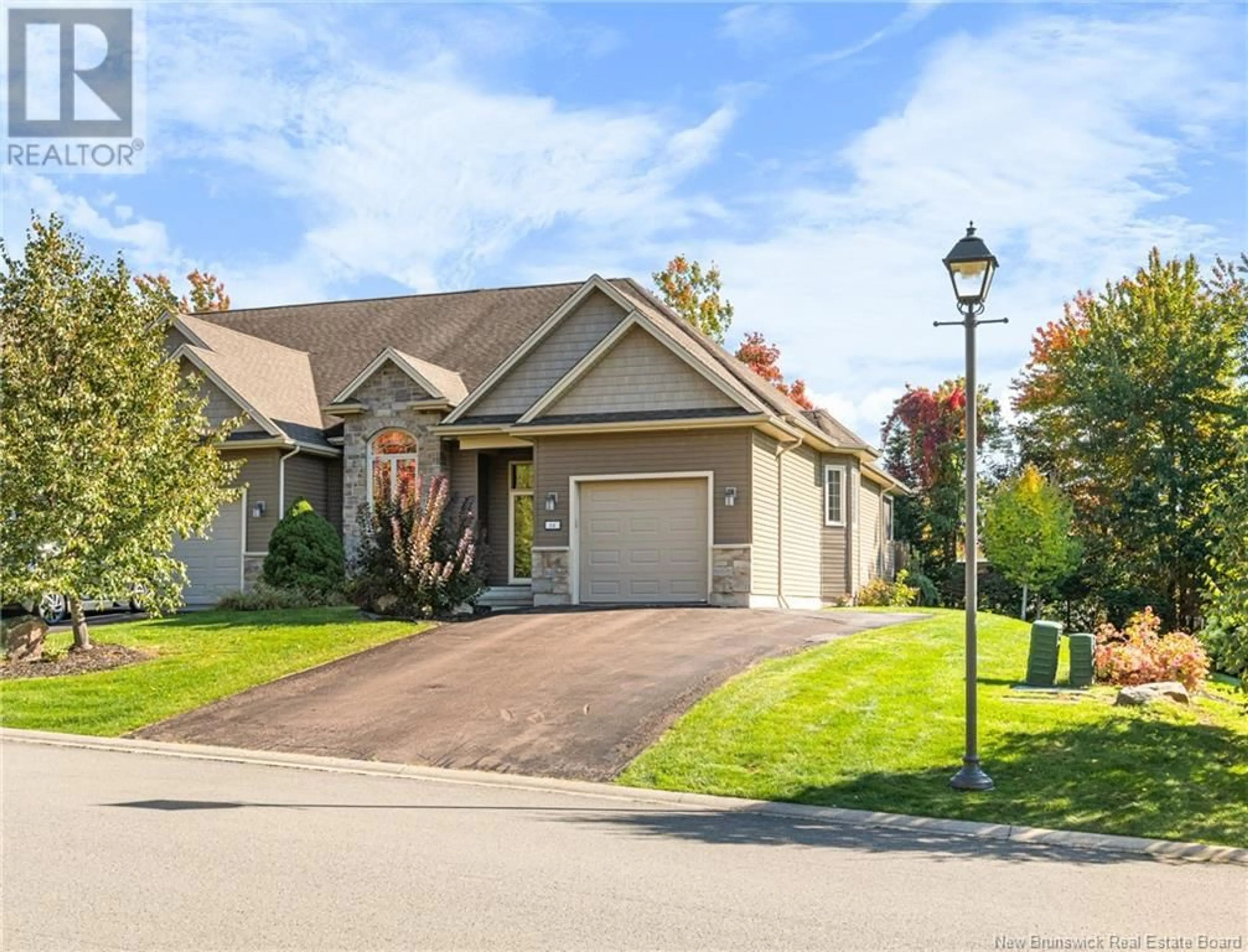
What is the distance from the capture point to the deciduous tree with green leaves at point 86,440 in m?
16.6

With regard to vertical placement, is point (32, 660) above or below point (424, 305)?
below

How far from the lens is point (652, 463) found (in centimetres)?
2238

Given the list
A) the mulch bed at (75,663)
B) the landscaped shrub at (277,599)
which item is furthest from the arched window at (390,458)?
the mulch bed at (75,663)

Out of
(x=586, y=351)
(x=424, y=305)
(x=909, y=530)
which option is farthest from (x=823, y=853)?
(x=909, y=530)

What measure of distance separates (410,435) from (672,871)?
18046 mm

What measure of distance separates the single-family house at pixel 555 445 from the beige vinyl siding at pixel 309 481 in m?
0.04

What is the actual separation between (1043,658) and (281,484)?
15.7 metres

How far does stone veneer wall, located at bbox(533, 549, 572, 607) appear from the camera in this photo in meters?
22.5

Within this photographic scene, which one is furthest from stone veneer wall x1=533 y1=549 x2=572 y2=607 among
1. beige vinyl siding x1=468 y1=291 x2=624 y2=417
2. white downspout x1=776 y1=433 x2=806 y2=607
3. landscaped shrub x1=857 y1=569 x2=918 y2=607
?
landscaped shrub x1=857 y1=569 x2=918 y2=607

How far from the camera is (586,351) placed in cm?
2417

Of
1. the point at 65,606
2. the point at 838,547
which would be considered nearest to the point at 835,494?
the point at 838,547

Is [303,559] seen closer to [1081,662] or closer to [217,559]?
[217,559]

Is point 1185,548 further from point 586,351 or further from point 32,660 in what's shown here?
point 32,660

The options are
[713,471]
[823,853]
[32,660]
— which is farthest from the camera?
[713,471]
